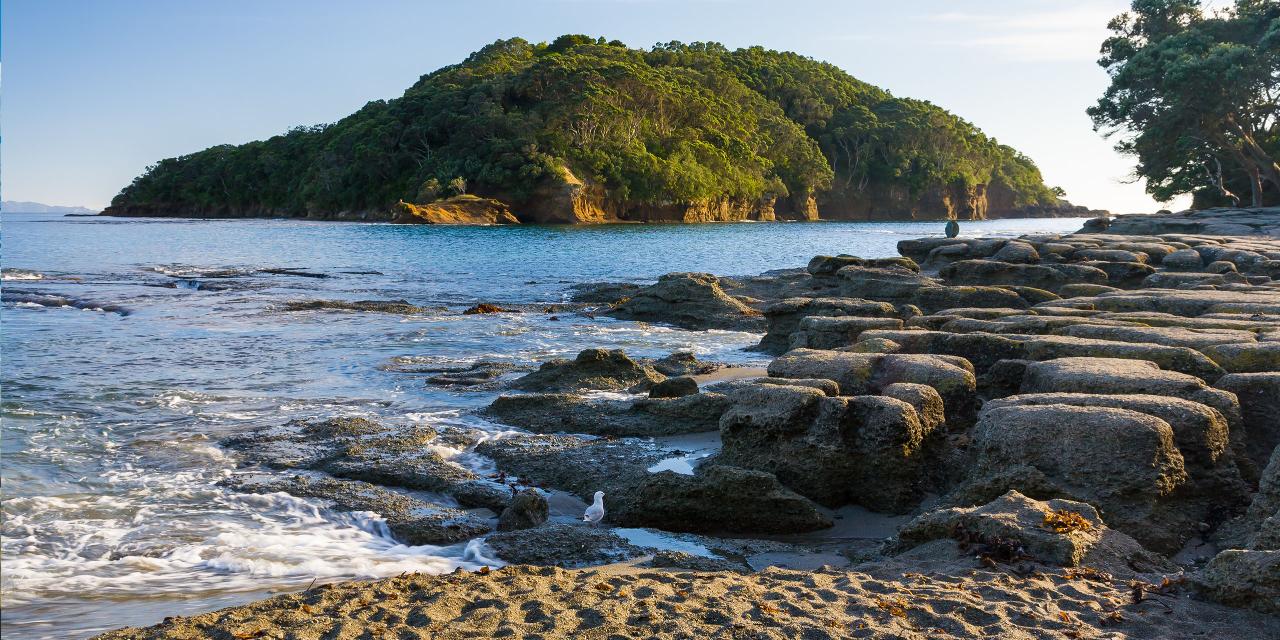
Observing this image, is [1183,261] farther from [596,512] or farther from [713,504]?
[596,512]

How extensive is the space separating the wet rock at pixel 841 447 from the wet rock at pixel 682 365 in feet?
15.8

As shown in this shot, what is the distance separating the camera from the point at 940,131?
112 m

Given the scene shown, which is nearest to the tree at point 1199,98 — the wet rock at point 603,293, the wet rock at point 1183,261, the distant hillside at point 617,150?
the wet rock at point 1183,261

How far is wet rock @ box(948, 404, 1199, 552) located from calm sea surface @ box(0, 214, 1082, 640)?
3361 mm

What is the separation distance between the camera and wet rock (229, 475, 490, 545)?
596cm

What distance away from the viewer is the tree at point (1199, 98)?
33469 mm

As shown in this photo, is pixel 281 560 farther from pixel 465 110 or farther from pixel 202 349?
pixel 465 110

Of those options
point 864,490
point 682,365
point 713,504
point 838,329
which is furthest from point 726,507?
point 682,365

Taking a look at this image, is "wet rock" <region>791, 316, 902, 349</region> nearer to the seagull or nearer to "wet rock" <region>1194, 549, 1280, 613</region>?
the seagull

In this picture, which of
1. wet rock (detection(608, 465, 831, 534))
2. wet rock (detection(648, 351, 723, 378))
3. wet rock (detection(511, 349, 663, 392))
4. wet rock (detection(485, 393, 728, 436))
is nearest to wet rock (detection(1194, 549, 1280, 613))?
wet rock (detection(608, 465, 831, 534))

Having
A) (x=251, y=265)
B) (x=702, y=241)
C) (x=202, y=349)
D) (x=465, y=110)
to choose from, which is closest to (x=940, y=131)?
(x=465, y=110)

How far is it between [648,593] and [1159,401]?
11.8 feet

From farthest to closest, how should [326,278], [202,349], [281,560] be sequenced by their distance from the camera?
1. [326,278]
2. [202,349]
3. [281,560]

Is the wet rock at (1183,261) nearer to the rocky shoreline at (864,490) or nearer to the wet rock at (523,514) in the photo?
the rocky shoreline at (864,490)
